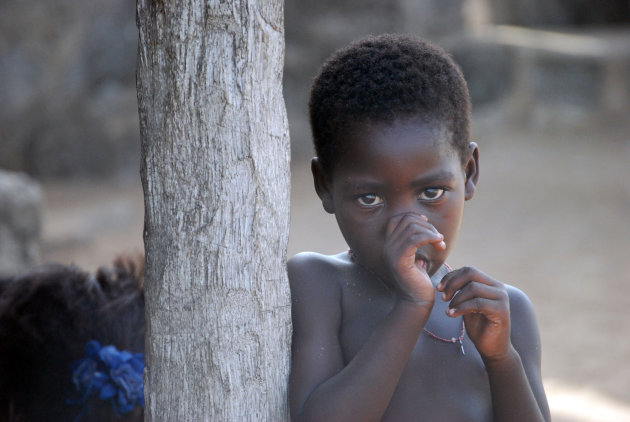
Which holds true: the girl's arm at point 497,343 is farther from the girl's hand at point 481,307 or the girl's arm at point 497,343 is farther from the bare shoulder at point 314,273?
the bare shoulder at point 314,273

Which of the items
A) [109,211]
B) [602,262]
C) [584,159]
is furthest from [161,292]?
[584,159]

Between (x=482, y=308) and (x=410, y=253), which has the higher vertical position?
(x=410, y=253)

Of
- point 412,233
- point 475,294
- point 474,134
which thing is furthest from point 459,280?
point 474,134

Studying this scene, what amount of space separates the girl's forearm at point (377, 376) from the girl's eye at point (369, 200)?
224 millimetres

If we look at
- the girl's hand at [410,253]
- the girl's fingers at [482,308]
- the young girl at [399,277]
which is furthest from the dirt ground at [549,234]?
the girl's hand at [410,253]

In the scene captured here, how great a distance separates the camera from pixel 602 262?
219 inches

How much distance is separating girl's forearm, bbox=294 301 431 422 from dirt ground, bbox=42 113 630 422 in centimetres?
217

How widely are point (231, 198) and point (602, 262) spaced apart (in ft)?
16.1

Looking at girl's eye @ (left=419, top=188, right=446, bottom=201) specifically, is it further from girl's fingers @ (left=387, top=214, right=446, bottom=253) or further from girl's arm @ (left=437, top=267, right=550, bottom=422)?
A: girl's arm @ (left=437, top=267, right=550, bottom=422)

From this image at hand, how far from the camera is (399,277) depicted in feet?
4.56

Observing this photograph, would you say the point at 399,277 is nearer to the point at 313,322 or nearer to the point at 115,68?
the point at 313,322

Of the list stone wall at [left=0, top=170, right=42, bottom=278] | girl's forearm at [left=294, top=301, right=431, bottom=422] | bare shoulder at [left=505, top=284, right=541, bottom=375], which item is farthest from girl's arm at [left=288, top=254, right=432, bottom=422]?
stone wall at [left=0, top=170, right=42, bottom=278]

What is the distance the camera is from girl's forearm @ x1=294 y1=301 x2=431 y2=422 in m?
1.40

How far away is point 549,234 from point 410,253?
5277 mm
